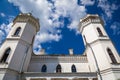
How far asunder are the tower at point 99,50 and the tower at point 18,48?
1128 centimetres

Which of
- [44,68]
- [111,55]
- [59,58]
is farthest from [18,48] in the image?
[111,55]

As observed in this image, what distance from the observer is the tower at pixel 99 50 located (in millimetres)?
19105

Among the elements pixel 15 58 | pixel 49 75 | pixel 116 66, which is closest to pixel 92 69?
pixel 116 66

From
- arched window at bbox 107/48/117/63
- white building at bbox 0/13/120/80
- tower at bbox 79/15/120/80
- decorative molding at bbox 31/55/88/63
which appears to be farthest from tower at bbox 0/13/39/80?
arched window at bbox 107/48/117/63

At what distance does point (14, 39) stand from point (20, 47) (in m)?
1.99

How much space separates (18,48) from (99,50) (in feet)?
46.0

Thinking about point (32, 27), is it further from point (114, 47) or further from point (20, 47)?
point (114, 47)

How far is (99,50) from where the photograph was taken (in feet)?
Result: 73.4

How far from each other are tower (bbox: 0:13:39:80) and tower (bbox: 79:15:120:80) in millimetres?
11278

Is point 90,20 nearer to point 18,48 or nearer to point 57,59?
point 57,59

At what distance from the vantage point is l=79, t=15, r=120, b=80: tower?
1910cm

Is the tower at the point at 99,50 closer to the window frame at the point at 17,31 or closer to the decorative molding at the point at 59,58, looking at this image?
the decorative molding at the point at 59,58

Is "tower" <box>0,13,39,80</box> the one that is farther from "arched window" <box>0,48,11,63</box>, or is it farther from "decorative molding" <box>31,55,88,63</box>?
"decorative molding" <box>31,55,88,63</box>

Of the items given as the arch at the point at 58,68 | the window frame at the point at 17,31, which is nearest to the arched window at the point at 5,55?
the window frame at the point at 17,31
